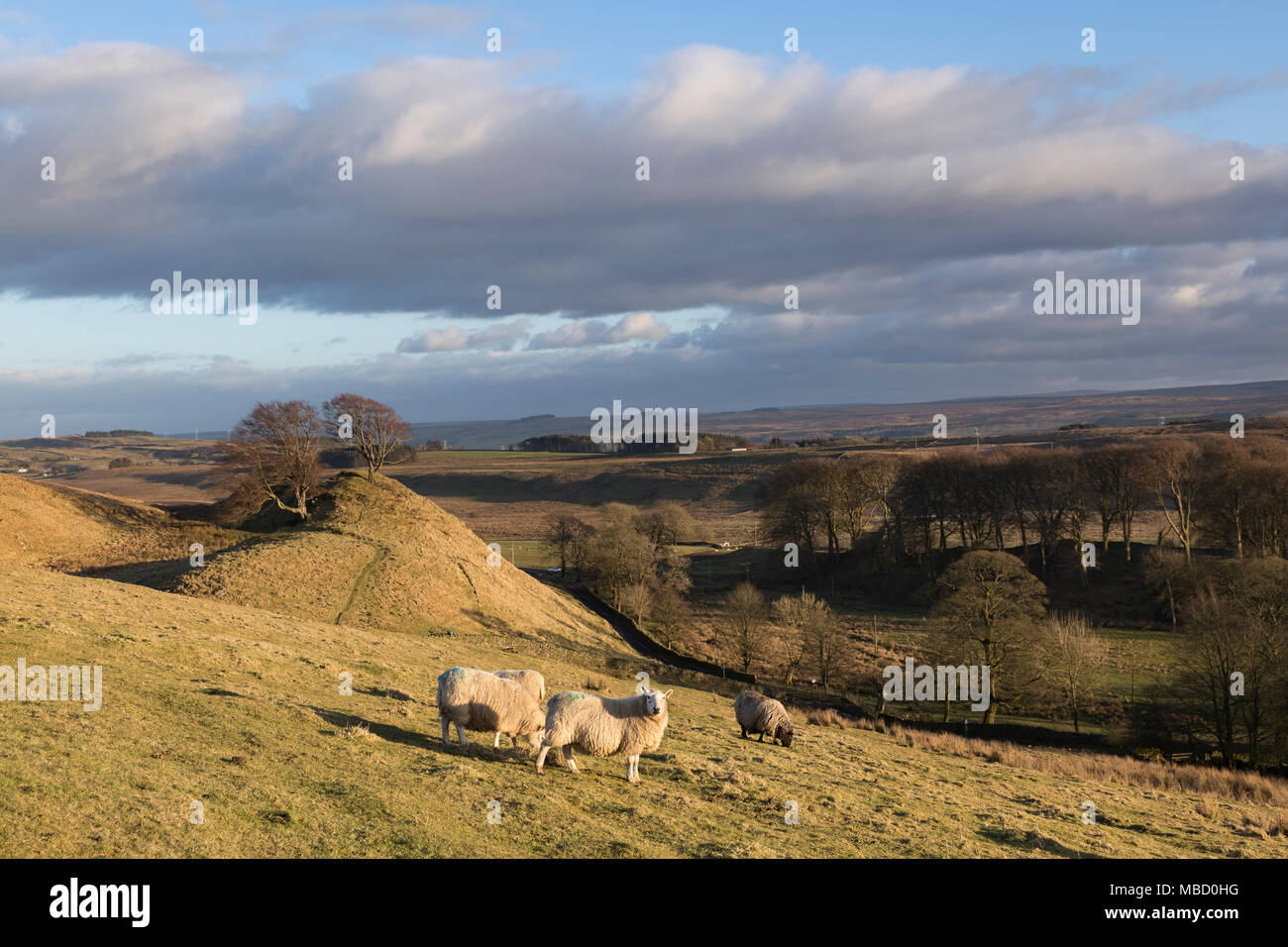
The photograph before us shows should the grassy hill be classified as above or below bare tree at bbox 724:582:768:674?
above

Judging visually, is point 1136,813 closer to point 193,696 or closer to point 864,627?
point 193,696

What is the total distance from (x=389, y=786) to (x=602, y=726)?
4375mm

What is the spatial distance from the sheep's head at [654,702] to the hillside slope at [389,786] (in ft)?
4.64

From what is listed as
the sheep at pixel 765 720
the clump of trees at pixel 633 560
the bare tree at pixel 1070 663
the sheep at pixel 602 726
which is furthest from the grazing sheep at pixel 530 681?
the clump of trees at pixel 633 560

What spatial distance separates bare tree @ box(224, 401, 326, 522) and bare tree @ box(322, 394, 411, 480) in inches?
193

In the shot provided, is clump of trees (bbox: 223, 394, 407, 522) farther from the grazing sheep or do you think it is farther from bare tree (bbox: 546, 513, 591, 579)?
the grazing sheep

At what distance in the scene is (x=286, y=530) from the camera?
60188 mm

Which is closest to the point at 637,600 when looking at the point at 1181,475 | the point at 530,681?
the point at 530,681

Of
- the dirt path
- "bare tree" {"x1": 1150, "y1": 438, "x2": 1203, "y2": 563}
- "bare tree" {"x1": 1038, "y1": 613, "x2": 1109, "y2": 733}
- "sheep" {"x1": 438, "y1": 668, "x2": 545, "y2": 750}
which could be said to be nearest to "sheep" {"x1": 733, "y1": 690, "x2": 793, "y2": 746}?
"sheep" {"x1": 438, "y1": 668, "x2": 545, "y2": 750}

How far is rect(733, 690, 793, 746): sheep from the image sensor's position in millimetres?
26547

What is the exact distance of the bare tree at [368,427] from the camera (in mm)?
73000
